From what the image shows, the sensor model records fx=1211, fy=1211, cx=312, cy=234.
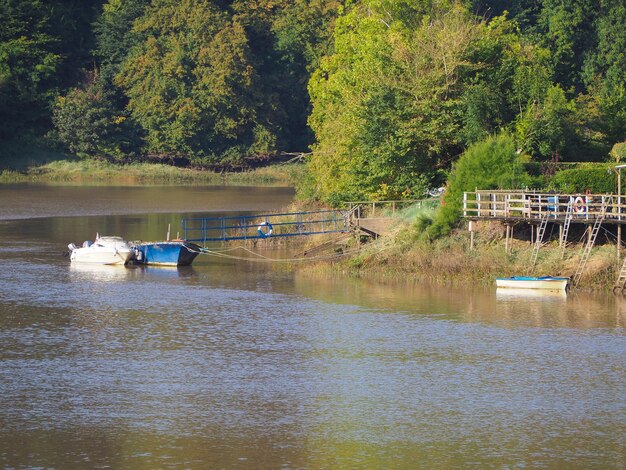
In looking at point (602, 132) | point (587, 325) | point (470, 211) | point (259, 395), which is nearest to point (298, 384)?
point (259, 395)

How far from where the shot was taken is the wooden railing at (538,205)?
145ft

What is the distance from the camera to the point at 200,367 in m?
31.6

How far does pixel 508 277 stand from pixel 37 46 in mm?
79180

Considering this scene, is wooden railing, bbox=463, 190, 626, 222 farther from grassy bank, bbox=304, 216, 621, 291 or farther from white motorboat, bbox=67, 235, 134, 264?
white motorboat, bbox=67, 235, 134, 264

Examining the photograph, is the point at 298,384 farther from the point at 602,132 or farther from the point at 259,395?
the point at 602,132

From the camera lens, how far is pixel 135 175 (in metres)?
111

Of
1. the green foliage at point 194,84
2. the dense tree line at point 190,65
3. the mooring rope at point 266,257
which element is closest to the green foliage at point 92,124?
the dense tree line at point 190,65

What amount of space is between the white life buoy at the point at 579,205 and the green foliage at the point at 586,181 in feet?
5.56

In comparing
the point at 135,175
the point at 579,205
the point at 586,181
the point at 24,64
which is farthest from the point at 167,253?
the point at 24,64

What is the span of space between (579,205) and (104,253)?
19847 mm

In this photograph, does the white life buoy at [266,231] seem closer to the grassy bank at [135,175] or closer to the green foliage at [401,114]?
the green foliage at [401,114]

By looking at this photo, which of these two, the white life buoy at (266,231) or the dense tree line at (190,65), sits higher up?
the dense tree line at (190,65)

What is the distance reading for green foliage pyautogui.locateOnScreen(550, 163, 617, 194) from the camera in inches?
1887

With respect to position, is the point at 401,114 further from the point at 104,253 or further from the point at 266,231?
Answer: the point at 104,253
